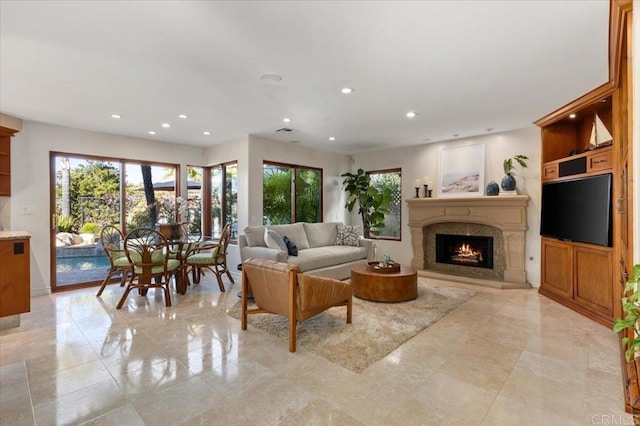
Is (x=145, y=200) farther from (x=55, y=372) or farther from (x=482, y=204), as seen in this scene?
(x=482, y=204)

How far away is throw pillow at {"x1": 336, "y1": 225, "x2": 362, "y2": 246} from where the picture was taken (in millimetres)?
6027

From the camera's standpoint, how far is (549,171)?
4590mm

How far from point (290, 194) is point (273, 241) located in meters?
2.09

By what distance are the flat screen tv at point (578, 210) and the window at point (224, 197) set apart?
515cm

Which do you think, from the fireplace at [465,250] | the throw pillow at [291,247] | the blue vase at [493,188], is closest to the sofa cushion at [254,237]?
the throw pillow at [291,247]

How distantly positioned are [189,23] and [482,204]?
204 inches

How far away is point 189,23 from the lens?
7.30ft

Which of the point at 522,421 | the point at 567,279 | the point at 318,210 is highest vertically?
the point at 318,210

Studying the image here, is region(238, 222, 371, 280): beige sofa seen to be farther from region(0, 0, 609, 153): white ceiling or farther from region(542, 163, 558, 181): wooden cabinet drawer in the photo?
region(542, 163, 558, 181): wooden cabinet drawer

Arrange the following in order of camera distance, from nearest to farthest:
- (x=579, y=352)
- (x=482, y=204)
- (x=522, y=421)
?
1. (x=522, y=421)
2. (x=579, y=352)
3. (x=482, y=204)

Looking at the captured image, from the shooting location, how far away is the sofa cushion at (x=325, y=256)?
4.78 m

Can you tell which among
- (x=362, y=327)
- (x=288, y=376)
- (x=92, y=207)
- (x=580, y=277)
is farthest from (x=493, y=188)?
(x=92, y=207)

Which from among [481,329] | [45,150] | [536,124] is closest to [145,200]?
[45,150]

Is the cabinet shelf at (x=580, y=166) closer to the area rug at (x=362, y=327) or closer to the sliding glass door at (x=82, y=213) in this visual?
the area rug at (x=362, y=327)
